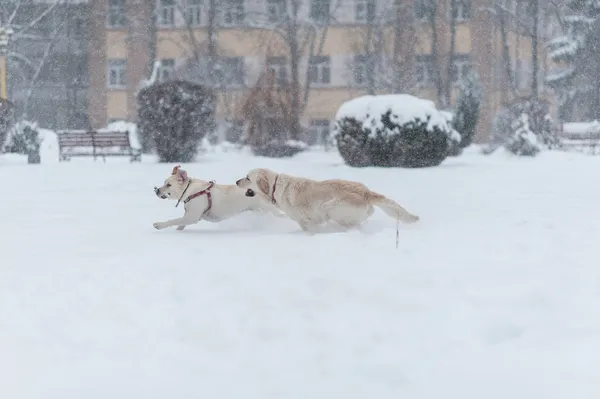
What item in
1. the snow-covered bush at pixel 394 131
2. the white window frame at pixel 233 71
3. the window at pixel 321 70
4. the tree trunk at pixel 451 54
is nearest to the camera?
the snow-covered bush at pixel 394 131

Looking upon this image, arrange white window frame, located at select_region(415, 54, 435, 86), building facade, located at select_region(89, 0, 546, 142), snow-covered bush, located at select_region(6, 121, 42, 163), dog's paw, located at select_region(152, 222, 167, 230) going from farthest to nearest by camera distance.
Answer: white window frame, located at select_region(415, 54, 435, 86), building facade, located at select_region(89, 0, 546, 142), snow-covered bush, located at select_region(6, 121, 42, 163), dog's paw, located at select_region(152, 222, 167, 230)

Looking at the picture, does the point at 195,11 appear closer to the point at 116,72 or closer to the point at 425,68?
the point at 116,72

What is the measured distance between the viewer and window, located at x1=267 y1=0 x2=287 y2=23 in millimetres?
44062

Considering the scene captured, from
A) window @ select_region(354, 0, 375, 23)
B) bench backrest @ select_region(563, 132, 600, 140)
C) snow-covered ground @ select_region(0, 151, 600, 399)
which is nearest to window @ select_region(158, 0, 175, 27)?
window @ select_region(354, 0, 375, 23)

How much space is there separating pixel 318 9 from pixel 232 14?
4.11 meters

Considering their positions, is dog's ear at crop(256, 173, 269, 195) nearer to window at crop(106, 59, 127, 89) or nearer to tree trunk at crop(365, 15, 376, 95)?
tree trunk at crop(365, 15, 376, 95)

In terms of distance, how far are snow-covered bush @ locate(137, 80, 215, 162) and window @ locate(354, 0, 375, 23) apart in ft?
72.1

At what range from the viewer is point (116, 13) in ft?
151

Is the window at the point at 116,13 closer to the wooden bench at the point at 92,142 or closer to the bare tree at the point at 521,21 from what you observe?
the bare tree at the point at 521,21

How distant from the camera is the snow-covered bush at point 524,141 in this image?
83.7ft

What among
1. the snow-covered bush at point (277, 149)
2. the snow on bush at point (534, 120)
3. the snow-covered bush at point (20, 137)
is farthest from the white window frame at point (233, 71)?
the snow on bush at point (534, 120)

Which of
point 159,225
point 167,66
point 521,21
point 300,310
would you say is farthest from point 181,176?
point 167,66

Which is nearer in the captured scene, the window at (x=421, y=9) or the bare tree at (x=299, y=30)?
the bare tree at (x=299, y=30)

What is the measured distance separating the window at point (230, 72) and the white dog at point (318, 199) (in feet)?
116
